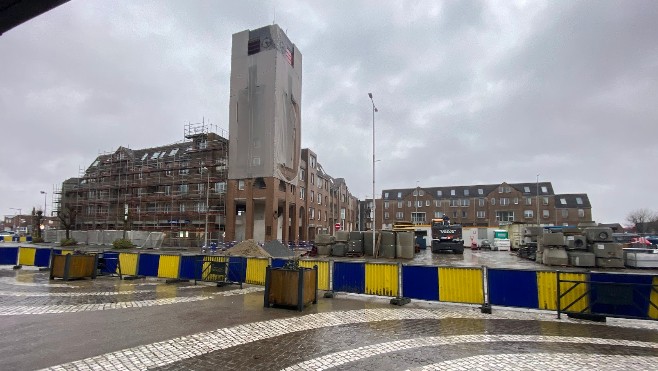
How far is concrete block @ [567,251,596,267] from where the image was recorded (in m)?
25.5

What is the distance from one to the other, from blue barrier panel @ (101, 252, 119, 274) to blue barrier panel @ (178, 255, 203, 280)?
367 centimetres

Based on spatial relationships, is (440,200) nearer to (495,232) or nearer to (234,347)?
(495,232)

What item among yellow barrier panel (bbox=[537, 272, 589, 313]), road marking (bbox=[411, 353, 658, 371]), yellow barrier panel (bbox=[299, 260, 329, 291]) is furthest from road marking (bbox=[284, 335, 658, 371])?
yellow barrier panel (bbox=[299, 260, 329, 291])

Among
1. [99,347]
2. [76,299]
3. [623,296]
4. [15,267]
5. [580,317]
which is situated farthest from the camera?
[15,267]

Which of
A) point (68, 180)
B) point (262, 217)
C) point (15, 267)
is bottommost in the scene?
point (15, 267)

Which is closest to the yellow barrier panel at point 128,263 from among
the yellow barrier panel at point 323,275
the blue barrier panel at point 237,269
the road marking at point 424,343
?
the blue barrier panel at point 237,269

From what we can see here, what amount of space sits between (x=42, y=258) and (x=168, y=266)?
9.16 metres

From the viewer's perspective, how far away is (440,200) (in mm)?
85875

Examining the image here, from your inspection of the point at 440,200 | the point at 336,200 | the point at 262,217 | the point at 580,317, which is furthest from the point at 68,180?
the point at 580,317

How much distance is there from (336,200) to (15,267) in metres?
62.0

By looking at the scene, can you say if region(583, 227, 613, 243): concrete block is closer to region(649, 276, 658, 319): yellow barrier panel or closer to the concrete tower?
region(649, 276, 658, 319): yellow barrier panel

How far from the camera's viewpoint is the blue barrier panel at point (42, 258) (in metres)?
19.9

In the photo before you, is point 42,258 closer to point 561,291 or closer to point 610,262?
point 561,291

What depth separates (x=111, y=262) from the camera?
57.3 ft
